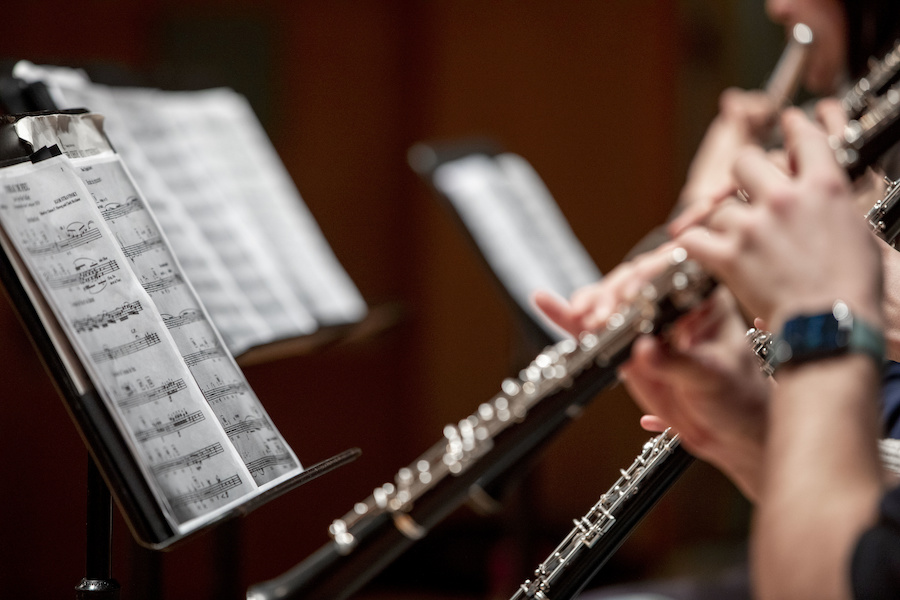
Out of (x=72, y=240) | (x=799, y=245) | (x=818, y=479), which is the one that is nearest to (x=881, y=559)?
(x=818, y=479)

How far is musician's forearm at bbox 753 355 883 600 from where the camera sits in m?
0.46

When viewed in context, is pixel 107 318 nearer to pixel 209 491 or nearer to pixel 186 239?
pixel 209 491

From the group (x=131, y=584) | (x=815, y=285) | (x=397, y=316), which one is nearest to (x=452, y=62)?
(x=397, y=316)

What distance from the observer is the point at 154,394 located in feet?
2.04

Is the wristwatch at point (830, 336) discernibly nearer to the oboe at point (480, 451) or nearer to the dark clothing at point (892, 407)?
the oboe at point (480, 451)

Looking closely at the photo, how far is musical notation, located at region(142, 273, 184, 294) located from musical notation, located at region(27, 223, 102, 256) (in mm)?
49

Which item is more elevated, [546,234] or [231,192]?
[231,192]

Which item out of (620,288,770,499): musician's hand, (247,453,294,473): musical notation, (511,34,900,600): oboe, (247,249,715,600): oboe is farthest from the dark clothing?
(247,453,294,473): musical notation

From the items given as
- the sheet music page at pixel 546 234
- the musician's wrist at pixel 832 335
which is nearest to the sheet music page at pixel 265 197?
the sheet music page at pixel 546 234

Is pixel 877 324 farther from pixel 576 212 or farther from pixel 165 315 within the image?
pixel 576 212

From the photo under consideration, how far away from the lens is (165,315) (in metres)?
0.67

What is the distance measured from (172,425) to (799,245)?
1.29 ft

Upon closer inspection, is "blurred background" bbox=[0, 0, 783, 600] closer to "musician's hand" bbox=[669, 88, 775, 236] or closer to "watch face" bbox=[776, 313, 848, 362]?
"musician's hand" bbox=[669, 88, 775, 236]

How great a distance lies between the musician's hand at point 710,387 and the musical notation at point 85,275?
35 cm
